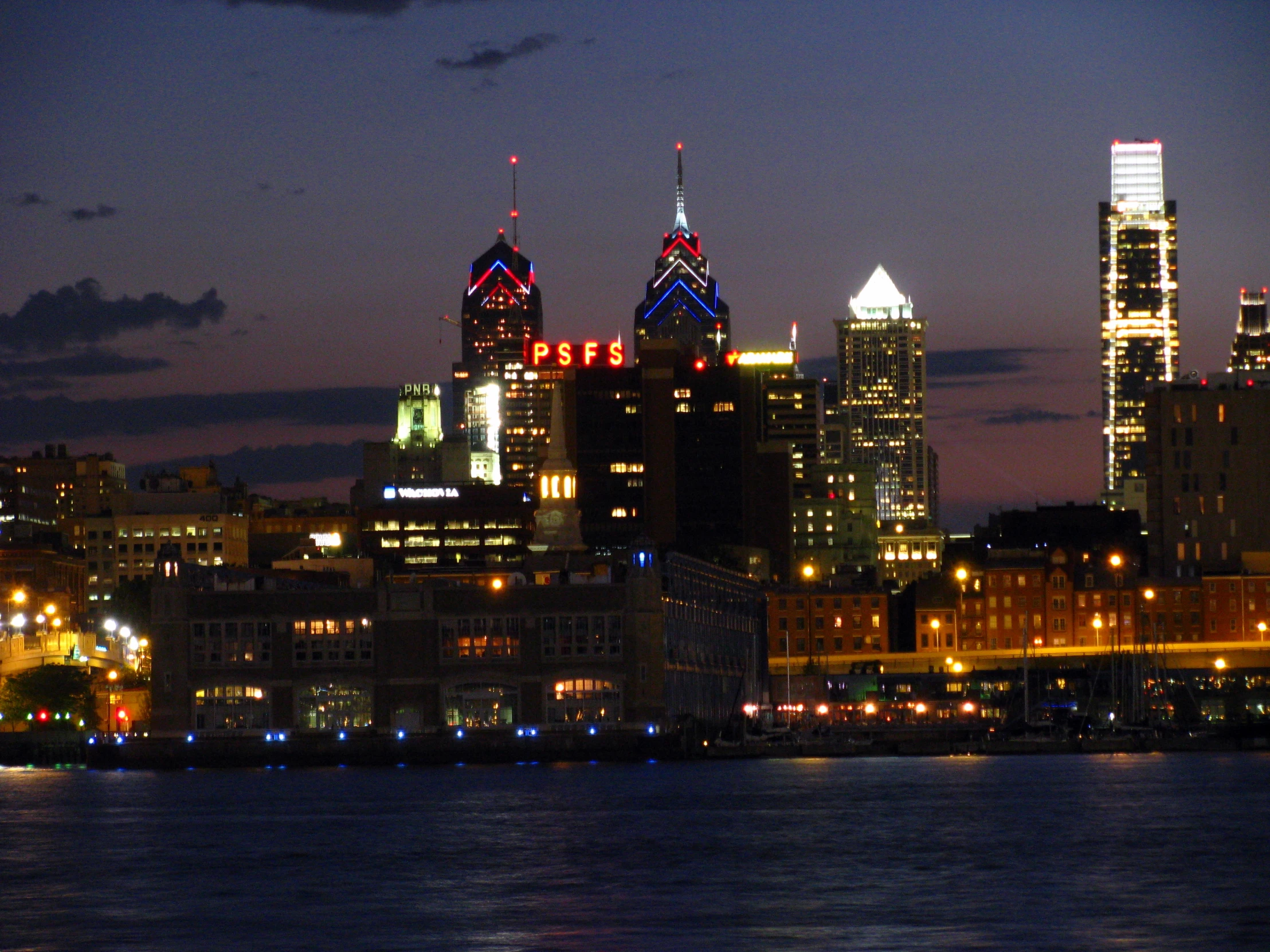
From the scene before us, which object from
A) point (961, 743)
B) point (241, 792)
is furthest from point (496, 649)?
point (961, 743)

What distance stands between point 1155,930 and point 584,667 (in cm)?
9538

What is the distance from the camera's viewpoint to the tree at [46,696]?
19600 centimetres

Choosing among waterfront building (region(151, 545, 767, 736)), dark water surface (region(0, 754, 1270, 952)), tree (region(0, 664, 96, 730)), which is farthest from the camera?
tree (region(0, 664, 96, 730))

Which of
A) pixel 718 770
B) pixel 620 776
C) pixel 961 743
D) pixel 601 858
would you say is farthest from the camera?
pixel 961 743

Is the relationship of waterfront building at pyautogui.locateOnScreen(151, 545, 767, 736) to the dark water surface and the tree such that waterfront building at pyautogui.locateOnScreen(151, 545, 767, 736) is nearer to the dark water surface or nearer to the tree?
the dark water surface

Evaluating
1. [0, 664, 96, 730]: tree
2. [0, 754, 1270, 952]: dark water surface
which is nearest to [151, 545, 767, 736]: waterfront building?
[0, 754, 1270, 952]: dark water surface

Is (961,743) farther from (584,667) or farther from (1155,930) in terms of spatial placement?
(1155,930)

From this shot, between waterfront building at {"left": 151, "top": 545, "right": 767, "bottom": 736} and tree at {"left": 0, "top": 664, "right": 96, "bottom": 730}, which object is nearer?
waterfront building at {"left": 151, "top": 545, "right": 767, "bottom": 736}

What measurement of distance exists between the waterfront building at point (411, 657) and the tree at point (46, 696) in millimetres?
35981

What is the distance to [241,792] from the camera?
13275 cm

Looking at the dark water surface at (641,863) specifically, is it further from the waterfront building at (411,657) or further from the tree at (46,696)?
the tree at (46,696)

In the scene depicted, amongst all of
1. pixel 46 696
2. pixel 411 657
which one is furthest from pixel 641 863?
pixel 46 696

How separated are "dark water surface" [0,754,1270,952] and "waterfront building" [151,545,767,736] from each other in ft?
57.1

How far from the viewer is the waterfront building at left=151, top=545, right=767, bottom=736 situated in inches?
6393
